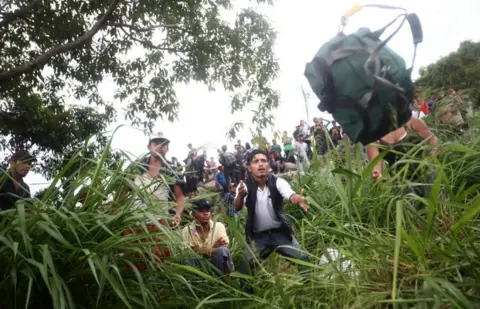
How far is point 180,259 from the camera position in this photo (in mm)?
2277

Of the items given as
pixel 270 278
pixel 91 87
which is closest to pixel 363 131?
pixel 270 278

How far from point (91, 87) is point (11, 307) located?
6.92 m

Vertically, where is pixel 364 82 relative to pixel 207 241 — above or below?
above

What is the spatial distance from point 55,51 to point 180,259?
488 centimetres

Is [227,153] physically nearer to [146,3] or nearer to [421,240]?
[146,3]

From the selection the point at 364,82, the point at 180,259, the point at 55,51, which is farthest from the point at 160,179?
the point at 55,51

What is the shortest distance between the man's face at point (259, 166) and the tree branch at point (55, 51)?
3678 mm

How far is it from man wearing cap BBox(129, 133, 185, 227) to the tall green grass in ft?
0.43

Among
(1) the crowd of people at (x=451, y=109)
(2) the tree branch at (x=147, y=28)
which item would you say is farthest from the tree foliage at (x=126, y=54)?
(1) the crowd of people at (x=451, y=109)

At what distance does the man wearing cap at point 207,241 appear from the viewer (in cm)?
280

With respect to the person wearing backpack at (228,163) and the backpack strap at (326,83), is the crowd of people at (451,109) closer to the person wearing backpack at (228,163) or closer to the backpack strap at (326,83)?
the backpack strap at (326,83)

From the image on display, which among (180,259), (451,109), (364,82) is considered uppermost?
(451,109)

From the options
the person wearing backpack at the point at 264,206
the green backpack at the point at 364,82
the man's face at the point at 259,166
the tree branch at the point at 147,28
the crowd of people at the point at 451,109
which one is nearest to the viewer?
the green backpack at the point at 364,82

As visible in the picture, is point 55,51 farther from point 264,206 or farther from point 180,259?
point 180,259
